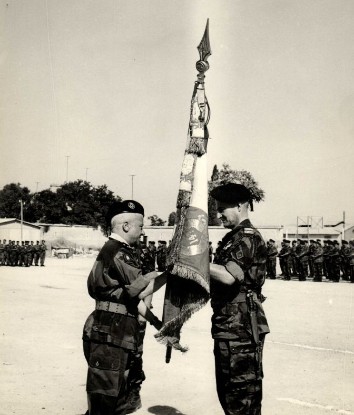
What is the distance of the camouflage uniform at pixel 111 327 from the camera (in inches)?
148

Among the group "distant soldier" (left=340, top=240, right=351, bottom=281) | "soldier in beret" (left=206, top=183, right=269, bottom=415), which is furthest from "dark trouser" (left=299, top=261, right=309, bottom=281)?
"soldier in beret" (left=206, top=183, right=269, bottom=415)

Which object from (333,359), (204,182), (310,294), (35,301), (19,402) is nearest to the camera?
(204,182)

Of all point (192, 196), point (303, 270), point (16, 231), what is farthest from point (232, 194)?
point (16, 231)

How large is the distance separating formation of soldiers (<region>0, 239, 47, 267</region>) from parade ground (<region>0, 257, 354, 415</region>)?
2067cm

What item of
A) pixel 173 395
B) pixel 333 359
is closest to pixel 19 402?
pixel 173 395

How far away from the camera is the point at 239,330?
12.4 ft

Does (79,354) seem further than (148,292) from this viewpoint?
Yes

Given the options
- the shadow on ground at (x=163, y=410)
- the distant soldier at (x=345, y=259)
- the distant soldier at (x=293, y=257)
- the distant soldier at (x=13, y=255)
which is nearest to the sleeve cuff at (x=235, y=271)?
the shadow on ground at (x=163, y=410)

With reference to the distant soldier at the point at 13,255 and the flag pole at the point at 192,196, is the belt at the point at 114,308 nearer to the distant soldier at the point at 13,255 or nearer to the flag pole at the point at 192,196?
the flag pole at the point at 192,196

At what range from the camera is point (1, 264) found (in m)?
34.1

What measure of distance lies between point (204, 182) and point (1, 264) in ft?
106

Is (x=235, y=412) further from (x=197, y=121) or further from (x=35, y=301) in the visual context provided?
(x=35, y=301)

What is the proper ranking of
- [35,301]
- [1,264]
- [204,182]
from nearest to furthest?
[204,182], [35,301], [1,264]

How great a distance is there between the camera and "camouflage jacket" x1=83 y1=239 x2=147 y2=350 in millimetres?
3811
